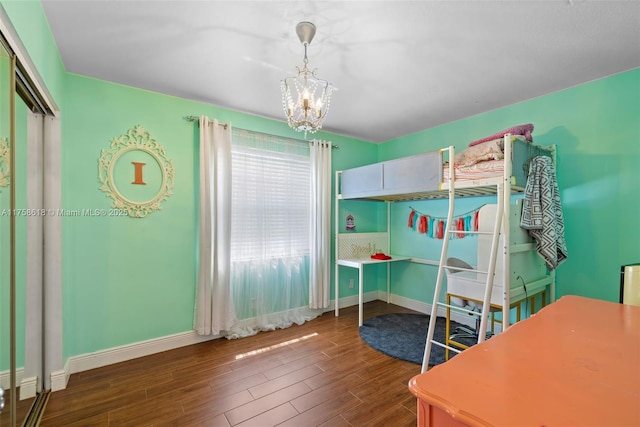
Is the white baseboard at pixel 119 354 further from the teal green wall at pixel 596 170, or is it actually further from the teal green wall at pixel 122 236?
the teal green wall at pixel 596 170

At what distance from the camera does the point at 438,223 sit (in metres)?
3.57

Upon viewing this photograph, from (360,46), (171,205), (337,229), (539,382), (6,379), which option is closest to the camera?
(539,382)

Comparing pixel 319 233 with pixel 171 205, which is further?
pixel 319 233

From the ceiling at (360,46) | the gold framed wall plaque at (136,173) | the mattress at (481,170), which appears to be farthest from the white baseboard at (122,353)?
the ceiling at (360,46)

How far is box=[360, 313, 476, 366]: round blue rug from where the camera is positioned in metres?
2.60

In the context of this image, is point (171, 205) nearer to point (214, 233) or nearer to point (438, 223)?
point (214, 233)

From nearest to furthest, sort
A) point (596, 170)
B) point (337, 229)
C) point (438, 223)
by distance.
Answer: point (596, 170), point (438, 223), point (337, 229)

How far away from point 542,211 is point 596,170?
0.81 m

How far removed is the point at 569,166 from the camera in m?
2.54

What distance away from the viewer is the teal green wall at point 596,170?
222 centimetres

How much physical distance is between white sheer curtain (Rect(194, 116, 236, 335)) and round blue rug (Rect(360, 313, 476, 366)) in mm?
1582

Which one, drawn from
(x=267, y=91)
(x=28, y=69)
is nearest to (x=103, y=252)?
(x=28, y=69)

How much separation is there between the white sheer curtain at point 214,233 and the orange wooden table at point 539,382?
2521 millimetres

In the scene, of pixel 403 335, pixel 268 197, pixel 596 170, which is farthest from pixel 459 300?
pixel 268 197
